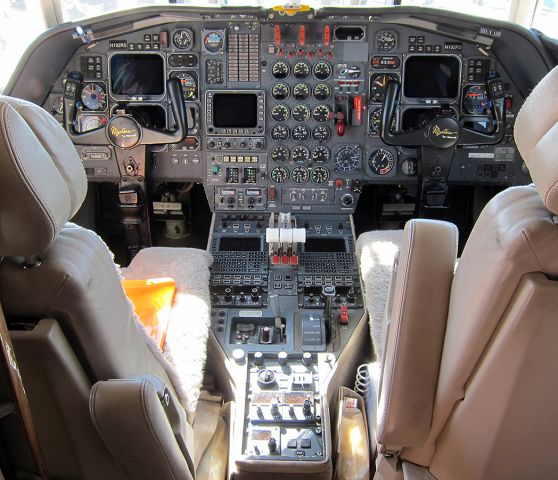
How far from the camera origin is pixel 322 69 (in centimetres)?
328

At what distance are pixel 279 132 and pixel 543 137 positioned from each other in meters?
2.46

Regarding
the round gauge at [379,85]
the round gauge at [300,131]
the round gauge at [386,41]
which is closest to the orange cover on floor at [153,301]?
the round gauge at [300,131]

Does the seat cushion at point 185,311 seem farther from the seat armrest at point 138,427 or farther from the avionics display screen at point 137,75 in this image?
the avionics display screen at point 137,75

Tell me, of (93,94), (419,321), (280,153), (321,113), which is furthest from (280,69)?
(419,321)

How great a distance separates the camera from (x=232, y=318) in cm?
265

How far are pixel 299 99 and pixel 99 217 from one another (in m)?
1.60

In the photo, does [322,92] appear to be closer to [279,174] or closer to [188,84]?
[279,174]

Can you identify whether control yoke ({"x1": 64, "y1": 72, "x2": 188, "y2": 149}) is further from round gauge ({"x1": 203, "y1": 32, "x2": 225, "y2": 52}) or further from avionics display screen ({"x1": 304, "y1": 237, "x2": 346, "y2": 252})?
avionics display screen ({"x1": 304, "y1": 237, "x2": 346, "y2": 252})

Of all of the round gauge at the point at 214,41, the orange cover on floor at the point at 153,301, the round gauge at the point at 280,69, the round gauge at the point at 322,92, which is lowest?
the orange cover on floor at the point at 153,301

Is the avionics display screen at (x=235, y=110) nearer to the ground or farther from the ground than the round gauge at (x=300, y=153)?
farther from the ground

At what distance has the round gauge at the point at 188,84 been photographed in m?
3.31

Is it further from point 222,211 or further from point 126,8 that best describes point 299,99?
point 126,8

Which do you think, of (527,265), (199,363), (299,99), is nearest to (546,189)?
(527,265)

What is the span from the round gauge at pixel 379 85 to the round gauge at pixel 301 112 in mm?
383
